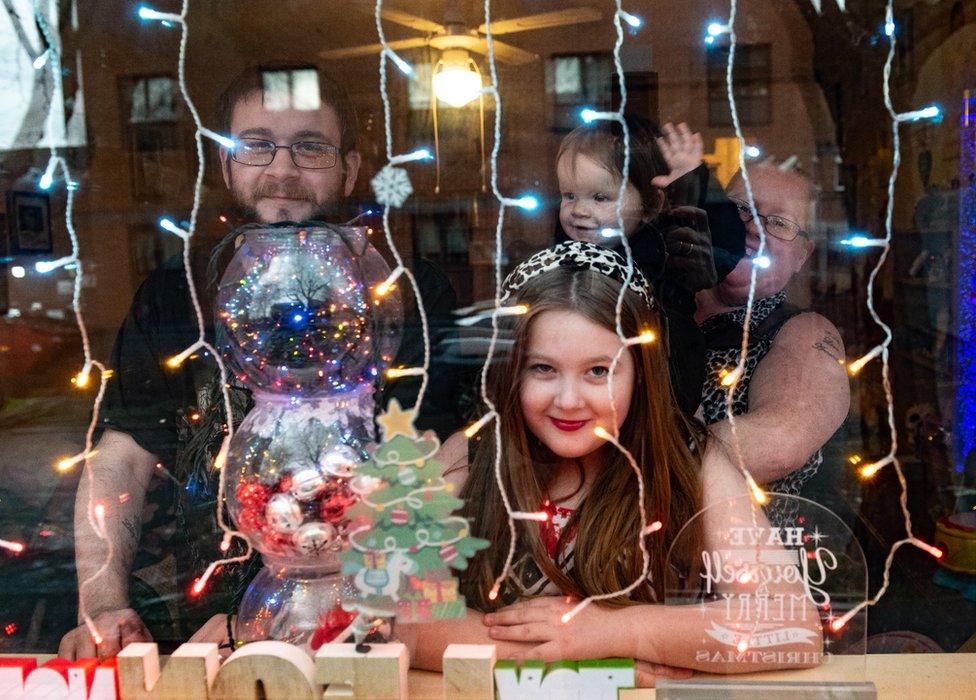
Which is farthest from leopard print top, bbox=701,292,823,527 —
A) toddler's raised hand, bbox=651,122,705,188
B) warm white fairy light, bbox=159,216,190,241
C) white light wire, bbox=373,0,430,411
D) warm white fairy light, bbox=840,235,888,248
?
warm white fairy light, bbox=159,216,190,241

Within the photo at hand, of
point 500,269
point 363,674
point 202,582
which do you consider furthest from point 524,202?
point 202,582

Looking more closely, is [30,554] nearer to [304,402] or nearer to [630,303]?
[304,402]

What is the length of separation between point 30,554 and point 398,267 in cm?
95

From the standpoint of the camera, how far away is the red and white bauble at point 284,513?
1.45 metres

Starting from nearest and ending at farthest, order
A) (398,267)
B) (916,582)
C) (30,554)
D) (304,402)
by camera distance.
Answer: (304,402), (398,267), (916,582), (30,554)

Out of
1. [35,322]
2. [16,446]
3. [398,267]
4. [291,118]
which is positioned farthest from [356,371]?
[16,446]

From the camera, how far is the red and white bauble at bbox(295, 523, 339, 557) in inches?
57.7

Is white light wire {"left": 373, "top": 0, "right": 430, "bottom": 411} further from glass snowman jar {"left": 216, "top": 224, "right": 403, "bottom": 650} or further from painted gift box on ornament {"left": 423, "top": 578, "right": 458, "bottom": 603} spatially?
painted gift box on ornament {"left": 423, "top": 578, "right": 458, "bottom": 603}

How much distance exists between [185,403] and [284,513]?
0.38m

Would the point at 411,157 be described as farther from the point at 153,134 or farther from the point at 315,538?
the point at 315,538

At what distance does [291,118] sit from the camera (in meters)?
1.59

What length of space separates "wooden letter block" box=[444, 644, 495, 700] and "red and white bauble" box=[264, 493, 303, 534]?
12.3 inches

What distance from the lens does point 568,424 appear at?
5.13 ft

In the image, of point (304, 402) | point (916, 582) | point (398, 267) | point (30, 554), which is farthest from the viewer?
point (30, 554)
